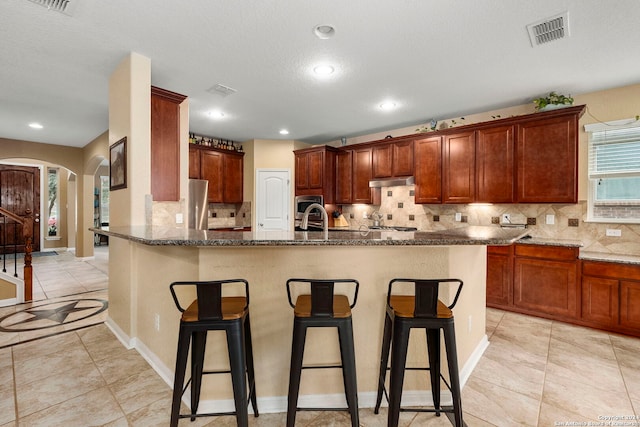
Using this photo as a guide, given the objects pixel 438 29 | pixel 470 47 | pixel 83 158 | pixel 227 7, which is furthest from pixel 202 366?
pixel 83 158

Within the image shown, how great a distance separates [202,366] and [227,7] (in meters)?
2.36

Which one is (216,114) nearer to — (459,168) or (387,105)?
(387,105)

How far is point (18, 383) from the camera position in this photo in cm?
223

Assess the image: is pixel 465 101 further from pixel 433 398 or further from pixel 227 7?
pixel 433 398

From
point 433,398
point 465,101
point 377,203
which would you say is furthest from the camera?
point 377,203

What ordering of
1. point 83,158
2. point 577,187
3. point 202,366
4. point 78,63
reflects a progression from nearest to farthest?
point 202,366 → point 78,63 → point 577,187 → point 83,158

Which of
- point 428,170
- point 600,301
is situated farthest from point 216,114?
point 600,301

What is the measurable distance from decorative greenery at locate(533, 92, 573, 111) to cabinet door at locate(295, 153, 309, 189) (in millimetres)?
3593

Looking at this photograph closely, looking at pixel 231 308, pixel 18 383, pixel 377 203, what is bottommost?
pixel 18 383

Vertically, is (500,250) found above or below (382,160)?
below

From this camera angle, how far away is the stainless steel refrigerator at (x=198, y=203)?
5.08m

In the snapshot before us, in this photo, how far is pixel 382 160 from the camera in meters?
5.15

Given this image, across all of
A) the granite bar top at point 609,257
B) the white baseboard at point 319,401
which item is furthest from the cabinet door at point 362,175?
the white baseboard at point 319,401

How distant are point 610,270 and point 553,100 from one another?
1.95 meters
